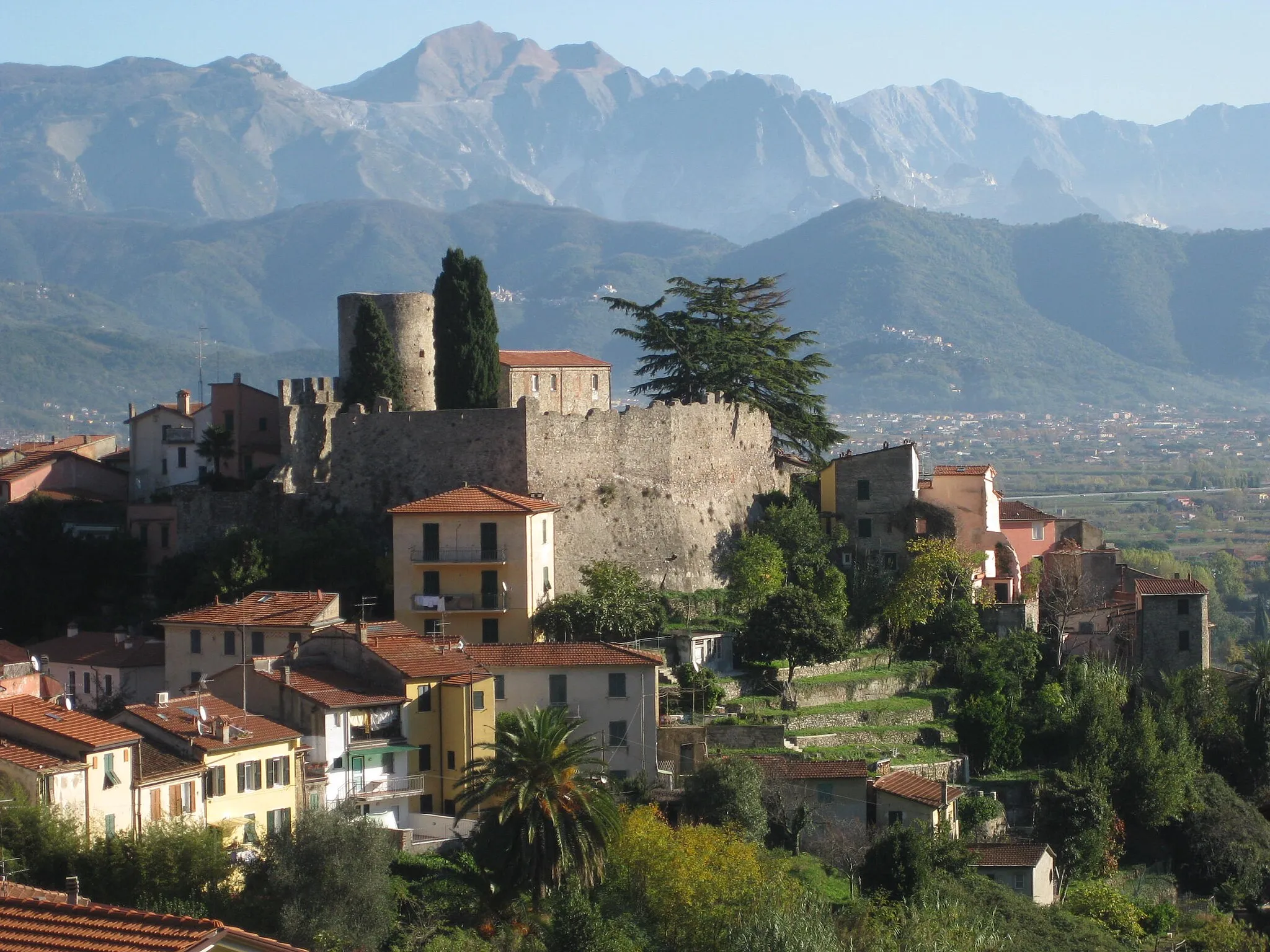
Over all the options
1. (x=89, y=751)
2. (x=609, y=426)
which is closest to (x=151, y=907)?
(x=89, y=751)

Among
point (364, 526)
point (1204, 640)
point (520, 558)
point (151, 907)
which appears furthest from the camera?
point (1204, 640)

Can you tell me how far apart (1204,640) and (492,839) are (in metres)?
30.3

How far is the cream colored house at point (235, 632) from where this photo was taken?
49.2 m

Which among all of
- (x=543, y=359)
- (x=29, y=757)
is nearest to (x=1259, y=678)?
(x=543, y=359)

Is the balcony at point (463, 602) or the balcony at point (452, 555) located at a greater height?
the balcony at point (452, 555)

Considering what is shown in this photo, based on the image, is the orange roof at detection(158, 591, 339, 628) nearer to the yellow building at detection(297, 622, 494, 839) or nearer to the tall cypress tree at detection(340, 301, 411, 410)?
the yellow building at detection(297, 622, 494, 839)

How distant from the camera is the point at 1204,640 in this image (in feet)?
207

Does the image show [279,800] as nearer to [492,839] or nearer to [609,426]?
[492,839]

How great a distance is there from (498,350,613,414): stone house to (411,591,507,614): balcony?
1230 cm

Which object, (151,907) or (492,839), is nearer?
(151,907)

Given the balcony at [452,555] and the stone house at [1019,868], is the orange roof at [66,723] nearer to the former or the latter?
the balcony at [452,555]

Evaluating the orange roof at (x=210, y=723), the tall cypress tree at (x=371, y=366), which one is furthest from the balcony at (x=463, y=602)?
the tall cypress tree at (x=371, y=366)

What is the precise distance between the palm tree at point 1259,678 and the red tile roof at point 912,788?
13704 millimetres

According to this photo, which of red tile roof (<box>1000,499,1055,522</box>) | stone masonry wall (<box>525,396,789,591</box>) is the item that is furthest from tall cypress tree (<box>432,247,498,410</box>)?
red tile roof (<box>1000,499,1055,522</box>)
